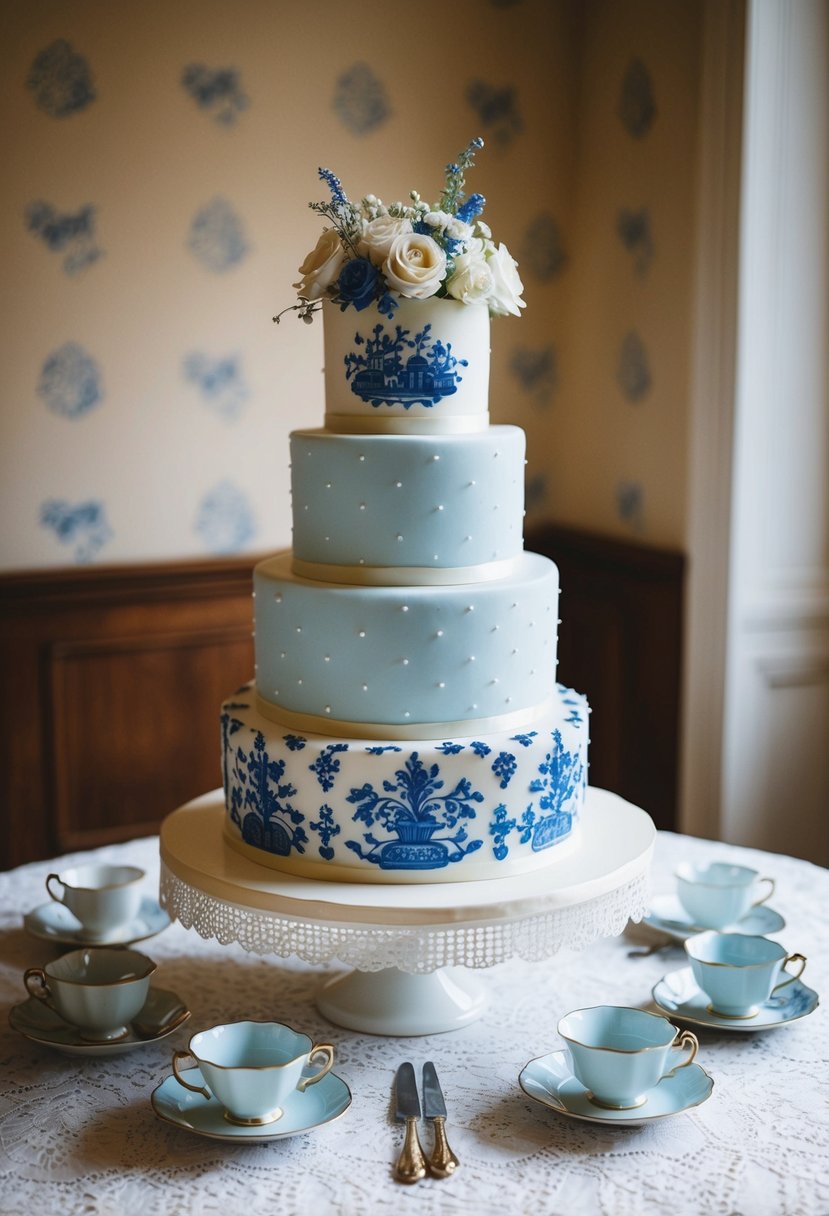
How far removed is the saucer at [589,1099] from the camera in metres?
1.62

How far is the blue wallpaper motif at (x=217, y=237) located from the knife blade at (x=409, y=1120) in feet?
8.86

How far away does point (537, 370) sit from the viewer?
172 inches

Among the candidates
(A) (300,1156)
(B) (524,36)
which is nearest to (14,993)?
(A) (300,1156)

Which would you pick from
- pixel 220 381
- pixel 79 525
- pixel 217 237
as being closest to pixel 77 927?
pixel 79 525

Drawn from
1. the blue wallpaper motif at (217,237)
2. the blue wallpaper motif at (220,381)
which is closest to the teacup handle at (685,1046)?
the blue wallpaper motif at (220,381)

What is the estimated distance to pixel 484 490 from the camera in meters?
2.03

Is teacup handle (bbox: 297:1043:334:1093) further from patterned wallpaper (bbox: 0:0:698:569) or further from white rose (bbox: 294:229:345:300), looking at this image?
patterned wallpaper (bbox: 0:0:698:569)

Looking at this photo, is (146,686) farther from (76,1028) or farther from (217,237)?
(76,1028)

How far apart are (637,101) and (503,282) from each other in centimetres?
220

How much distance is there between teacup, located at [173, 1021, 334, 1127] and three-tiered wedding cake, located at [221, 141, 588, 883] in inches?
12.8

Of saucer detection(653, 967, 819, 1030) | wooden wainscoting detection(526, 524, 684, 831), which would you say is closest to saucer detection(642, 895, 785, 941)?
saucer detection(653, 967, 819, 1030)

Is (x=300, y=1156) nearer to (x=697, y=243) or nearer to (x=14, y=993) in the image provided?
(x=14, y=993)

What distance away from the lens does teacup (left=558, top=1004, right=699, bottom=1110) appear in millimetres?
1605

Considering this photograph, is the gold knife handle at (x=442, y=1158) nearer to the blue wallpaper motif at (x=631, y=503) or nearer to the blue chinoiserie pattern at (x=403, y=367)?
the blue chinoiserie pattern at (x=403, y=367)
